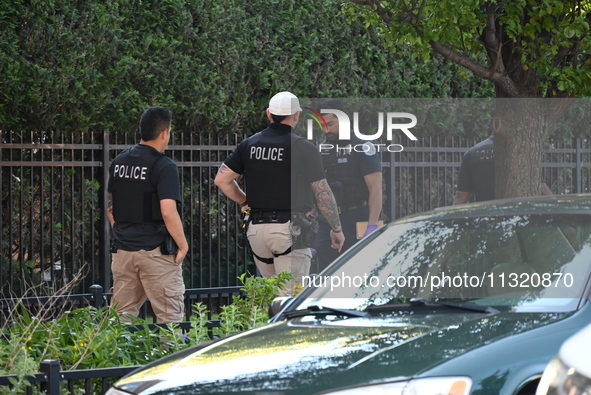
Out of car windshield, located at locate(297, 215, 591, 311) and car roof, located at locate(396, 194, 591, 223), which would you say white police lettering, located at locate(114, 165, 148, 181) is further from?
car roof, located at locate(396, 194, 591, 223)

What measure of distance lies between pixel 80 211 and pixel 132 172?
11.0ft

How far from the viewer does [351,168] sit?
8.17 meters

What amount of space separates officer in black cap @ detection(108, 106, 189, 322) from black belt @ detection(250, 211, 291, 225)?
0.68 m

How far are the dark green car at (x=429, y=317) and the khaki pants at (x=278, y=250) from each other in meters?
2.51

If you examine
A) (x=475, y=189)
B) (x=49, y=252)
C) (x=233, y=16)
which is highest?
(x=233, y=16)

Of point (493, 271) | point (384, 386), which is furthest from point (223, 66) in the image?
point (384, 386)

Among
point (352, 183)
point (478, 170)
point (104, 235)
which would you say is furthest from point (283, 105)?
point (104, 235)

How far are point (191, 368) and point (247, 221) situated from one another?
4.08 meters

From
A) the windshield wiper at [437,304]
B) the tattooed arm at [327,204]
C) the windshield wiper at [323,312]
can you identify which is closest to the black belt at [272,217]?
the tattooed arm at [327,204]

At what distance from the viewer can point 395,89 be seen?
41.7ft

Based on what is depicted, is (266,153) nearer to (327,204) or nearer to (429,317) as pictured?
(327,204)

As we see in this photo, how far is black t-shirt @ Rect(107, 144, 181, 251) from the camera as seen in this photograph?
679cm

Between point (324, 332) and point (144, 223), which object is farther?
point (144, 223)

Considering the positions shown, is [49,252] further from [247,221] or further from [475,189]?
[475,189]
